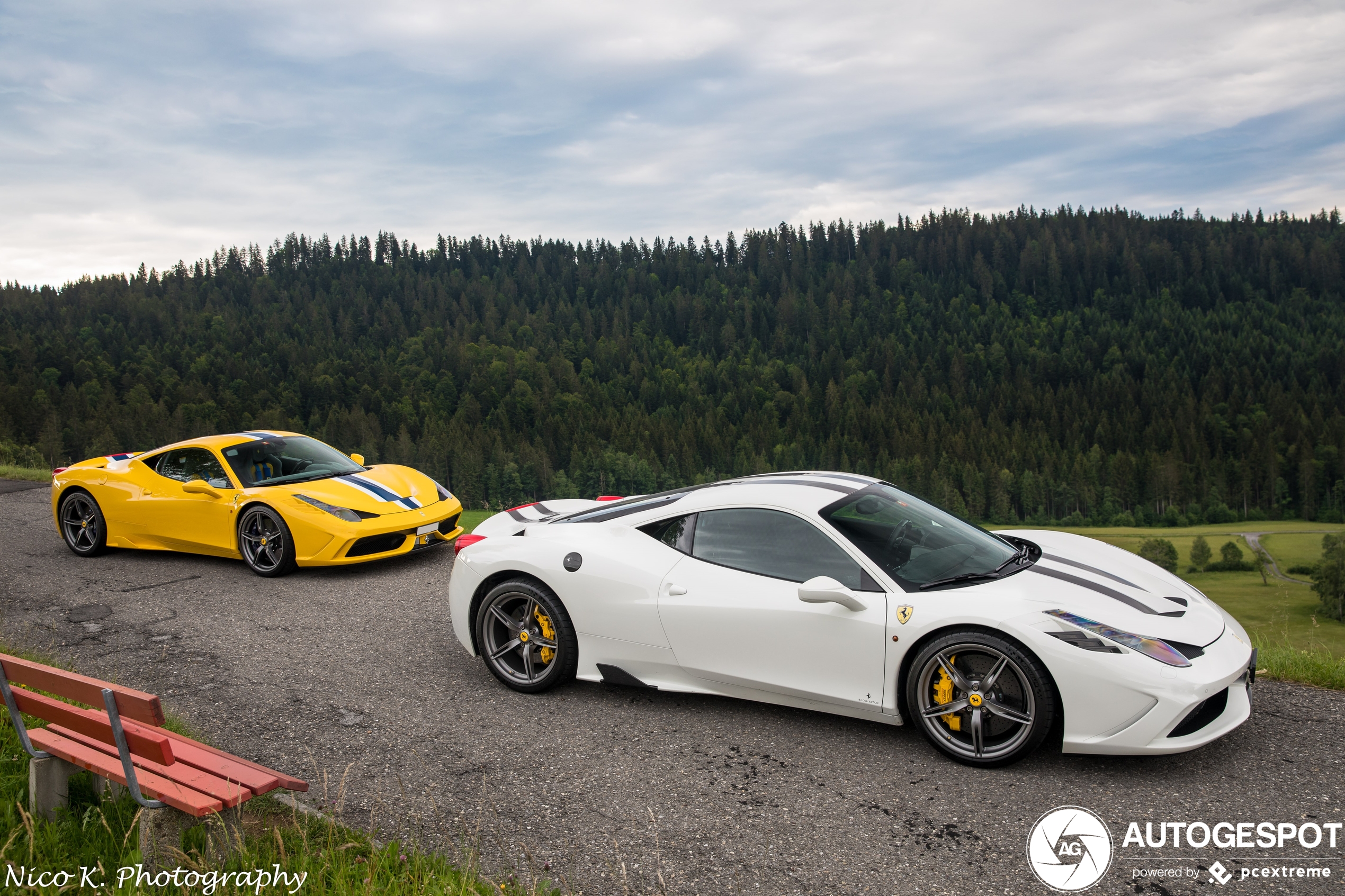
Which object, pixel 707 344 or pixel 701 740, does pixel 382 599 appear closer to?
pixel 701 740

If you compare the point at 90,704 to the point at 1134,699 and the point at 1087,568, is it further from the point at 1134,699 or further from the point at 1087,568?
the point at 1087,568

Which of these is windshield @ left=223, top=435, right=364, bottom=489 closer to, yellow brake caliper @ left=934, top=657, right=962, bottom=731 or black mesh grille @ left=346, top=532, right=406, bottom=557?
black mesh grille @ left=346, top=532, right=406, bottom=557

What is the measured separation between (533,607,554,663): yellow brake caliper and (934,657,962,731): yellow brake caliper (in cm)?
215

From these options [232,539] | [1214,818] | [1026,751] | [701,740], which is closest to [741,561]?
[701,740]

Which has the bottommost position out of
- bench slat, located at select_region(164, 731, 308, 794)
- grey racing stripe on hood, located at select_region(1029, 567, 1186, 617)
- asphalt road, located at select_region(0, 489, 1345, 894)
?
asphalt road, located at select_region(0, 489, 1345, 894)

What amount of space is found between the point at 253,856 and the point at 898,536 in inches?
126

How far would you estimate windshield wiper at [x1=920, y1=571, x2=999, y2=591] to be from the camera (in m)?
4.02

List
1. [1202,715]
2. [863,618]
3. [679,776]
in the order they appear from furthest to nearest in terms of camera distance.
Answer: [863,618], [679,776], [1202,715]

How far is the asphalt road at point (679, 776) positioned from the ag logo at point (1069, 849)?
4 centimetres

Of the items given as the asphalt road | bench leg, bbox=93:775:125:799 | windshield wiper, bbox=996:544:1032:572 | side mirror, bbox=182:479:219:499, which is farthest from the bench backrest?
side mirror, bbox=182:479:219:499

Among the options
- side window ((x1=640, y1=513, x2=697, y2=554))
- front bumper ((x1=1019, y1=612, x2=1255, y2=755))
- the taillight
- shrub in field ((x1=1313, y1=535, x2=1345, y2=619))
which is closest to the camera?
front bumper ((x1=1019, y1=612, x2=1255, y2=755))

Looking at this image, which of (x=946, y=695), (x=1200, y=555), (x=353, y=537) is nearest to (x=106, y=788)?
(x=946, y=695)

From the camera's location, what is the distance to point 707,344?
149 meters

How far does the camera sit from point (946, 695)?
12.6 feet
